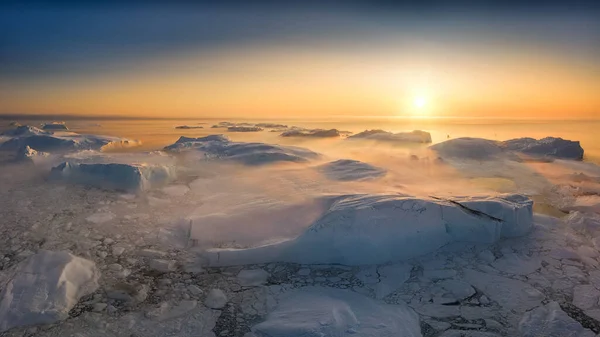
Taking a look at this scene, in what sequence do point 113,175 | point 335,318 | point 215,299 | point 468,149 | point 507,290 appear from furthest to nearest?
point 468,149 → point 113,175 → point 507,290 → point 215,299 → point 335,318

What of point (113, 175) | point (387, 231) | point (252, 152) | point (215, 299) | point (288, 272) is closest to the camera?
point (215, 299)

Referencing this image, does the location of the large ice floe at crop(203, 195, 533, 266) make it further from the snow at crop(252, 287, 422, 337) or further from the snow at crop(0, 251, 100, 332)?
the snow at crop(0, 251, 100, 332)

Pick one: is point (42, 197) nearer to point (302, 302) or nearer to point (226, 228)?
point (226, 228)

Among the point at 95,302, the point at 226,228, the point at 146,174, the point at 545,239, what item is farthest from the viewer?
the point at 146,174

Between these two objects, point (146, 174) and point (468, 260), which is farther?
point (146, 174)

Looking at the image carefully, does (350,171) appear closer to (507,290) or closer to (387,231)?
(387,231)

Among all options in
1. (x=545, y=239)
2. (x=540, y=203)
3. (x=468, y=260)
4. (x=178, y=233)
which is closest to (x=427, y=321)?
(x=468, y=260)

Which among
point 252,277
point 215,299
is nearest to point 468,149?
point 252,277

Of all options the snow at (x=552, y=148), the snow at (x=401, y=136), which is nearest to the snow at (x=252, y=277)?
the snow at (x=552, y=148)
